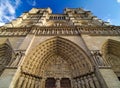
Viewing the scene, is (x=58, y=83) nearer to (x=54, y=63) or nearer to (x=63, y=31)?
(x=54, y=63)

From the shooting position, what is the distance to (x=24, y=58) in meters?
8.02

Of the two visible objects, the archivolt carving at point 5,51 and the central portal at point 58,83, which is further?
the archivolt carving at point 5,51

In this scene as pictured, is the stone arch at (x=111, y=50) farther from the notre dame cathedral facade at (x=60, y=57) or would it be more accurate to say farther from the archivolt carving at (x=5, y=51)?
the archivolt carving at (x=5, y=51)

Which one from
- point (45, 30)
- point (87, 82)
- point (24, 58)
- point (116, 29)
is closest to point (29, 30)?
point (45, 30)

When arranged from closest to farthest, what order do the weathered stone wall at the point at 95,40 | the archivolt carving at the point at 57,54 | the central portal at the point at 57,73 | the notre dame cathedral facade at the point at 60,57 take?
the notre dame cathedral facade at the point at 60,57 < the central portal at the point at 57,73 < the archivolt carving at the point at 57,54 < the weathered stone wall at the point at 95,40

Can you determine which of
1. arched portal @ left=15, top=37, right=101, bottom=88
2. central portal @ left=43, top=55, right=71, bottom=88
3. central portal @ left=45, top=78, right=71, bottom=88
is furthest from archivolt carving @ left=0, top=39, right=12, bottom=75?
central portal @ left=45, top=78, right=71, bottom=88

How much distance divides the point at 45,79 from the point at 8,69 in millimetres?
2466

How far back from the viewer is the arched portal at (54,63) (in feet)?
26.1

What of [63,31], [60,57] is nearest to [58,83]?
[60,57]

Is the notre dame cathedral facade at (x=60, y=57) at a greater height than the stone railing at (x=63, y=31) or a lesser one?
lesser

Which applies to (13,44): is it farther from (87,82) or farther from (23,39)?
(87,82)

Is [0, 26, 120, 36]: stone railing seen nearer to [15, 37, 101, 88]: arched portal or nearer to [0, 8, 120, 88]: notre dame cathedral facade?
[0, 8, 120, 88]: notre dame cathedral facade

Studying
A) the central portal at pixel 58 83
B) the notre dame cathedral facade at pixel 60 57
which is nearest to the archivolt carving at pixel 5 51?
the notre dame cathedral facade at pixel 60 57

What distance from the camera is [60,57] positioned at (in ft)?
33.3
